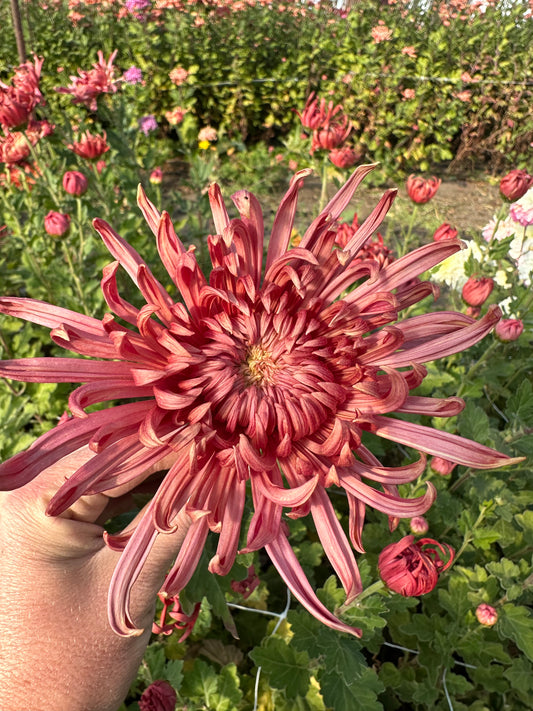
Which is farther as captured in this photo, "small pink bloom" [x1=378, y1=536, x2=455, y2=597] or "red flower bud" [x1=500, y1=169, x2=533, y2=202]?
"red flower bud" [x1=500, y1=169, x2=533, y2=202]

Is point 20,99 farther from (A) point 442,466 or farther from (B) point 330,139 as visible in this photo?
(A) point 442,466

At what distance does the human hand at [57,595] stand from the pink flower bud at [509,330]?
1.63 m

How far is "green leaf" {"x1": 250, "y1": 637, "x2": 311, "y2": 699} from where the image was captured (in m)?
1.65

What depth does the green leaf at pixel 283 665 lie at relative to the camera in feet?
5.42

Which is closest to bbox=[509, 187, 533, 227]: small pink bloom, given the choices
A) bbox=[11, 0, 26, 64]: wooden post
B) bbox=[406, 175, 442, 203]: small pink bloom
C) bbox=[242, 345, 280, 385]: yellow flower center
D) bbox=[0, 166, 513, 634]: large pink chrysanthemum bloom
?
bbox=[406, 175, 442, 203]: small pink bloom

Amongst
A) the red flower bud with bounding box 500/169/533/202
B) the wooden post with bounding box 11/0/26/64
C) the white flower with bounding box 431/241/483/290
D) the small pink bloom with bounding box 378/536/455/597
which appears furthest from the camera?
the wooden post with bounding box 11/0/26/64

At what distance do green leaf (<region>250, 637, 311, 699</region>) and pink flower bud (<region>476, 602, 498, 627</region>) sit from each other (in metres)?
0.66

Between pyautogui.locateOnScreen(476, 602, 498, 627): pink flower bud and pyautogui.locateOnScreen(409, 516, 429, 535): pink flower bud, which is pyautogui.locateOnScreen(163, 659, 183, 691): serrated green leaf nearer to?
pyautogui.locateOnScreen(409, 516, 429, 535): pink flower bud

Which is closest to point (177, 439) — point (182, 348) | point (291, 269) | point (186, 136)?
point (182, 348)

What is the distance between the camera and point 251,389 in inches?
44.6

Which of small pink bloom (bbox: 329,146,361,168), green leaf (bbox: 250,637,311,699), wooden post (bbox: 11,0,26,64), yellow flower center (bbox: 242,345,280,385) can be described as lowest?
green leaf (bbox: 250,637,311,699)

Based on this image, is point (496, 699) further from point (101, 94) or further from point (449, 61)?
point (449, 61)

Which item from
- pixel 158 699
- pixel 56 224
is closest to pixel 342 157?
pixel 56 224

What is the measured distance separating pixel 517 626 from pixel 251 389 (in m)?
1.50
